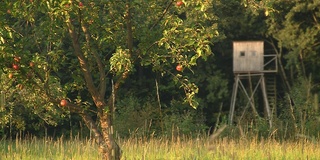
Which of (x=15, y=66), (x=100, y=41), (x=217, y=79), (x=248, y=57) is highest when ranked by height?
(x=248, y=57)

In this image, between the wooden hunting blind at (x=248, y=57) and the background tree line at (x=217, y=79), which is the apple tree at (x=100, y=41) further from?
the wooden hunting blind at (x=248, y=57)

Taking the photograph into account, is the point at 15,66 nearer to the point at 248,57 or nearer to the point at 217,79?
the point at 217,79

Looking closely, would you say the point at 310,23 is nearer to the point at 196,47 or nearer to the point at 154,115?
the point at 154,115

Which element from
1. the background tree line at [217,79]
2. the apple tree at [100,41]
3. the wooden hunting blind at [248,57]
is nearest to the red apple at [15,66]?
the apple tree at [100,41]

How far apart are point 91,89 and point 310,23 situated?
21577 mm

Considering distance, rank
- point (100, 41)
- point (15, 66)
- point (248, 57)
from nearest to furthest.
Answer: point (15, 66) → point (100, 41) → point (248, 57)

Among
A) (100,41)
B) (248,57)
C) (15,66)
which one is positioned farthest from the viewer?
(248,57)

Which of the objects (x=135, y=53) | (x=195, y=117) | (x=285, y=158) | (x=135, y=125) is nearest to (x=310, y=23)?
(x=195, y=117)

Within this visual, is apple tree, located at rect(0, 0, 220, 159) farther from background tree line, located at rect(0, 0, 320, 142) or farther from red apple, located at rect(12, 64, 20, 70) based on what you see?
background tree line, located at rect(0, 0, 320, 142)

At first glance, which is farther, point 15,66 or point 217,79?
point 217,79

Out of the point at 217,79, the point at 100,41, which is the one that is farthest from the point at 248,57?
the point at 100,41

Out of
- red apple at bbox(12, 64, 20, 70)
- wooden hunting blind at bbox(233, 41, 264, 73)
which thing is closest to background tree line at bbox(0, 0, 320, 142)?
wooden hunting blind at bbox(233, 41, 264, 73)

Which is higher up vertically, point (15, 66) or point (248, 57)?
point (248, 57)

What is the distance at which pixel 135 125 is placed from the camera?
28.0 metres
